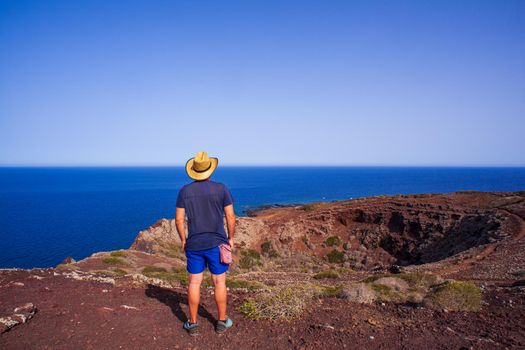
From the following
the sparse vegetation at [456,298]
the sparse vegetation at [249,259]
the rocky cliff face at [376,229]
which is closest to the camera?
the sparse vegetation at [456,298]

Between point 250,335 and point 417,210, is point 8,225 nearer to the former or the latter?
point 417,210

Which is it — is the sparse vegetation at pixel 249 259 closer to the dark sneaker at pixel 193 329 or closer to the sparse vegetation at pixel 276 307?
the sparse vegetation at pixel 276 307

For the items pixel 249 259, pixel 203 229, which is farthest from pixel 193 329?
pixel 249 259

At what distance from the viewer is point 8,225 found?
82.1 m

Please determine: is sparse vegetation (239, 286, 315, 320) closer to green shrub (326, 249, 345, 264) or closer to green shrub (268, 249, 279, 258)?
green shrub (268, 249, 279, 258)

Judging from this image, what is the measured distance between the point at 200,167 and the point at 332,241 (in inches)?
1805

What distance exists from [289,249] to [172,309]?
1644 inches

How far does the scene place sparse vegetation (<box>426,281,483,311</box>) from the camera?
8.25m

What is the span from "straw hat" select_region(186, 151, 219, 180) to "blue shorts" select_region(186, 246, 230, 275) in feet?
4.72

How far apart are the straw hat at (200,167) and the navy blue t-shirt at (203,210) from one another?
259mm

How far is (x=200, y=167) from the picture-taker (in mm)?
6648

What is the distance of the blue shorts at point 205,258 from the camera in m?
6.39

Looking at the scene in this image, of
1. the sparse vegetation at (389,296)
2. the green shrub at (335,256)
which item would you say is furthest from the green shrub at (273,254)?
the sparse vegetation at (389,296)

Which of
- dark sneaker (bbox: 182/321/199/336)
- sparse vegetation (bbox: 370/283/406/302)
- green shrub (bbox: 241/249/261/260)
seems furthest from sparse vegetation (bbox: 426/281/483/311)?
green shrub (bbox: 241/249/261/260)
